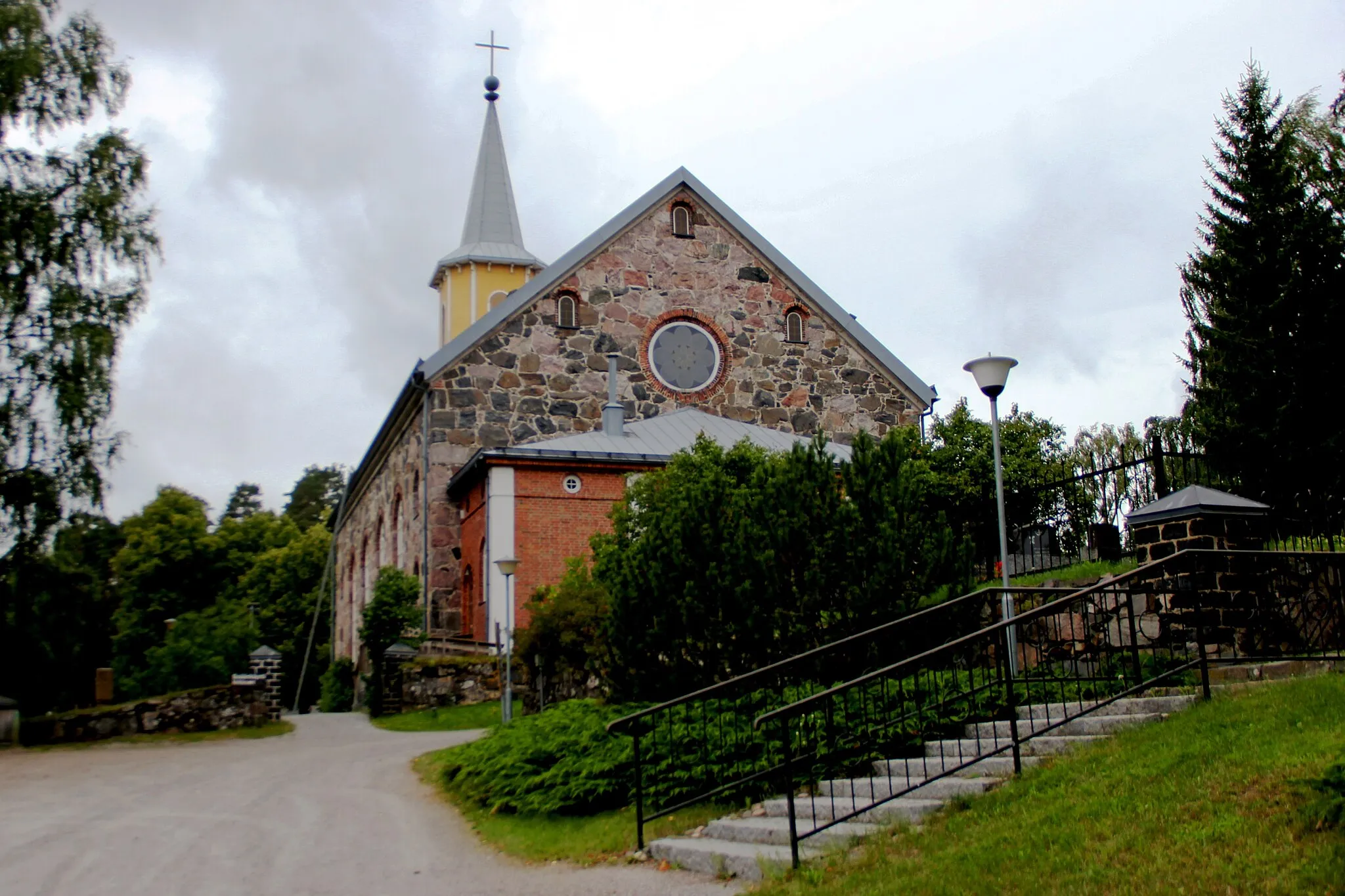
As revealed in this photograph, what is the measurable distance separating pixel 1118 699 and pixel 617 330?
53.6 ft

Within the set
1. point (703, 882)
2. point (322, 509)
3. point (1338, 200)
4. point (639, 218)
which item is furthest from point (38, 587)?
point (322, 509)

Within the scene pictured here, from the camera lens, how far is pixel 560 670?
16.3 metres

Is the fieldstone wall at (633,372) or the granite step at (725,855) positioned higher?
the fieldstone wall at (633,372)

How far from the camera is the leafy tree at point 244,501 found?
7069 centimetres

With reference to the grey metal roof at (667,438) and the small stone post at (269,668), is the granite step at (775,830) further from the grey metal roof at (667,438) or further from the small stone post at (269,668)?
the small stone post at (269,668)

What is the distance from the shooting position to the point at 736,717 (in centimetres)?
936

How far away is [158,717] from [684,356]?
12.1 meters

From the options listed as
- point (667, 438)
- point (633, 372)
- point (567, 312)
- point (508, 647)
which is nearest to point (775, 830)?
point (508, 647)

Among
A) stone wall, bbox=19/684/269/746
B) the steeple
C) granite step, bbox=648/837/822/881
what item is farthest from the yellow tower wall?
granite step, bbox=648/837/822/881

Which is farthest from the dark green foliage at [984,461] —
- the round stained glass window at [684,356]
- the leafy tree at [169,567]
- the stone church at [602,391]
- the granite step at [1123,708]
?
the leafy tree at [169,567]

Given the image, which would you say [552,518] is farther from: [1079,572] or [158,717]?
[1079,572]

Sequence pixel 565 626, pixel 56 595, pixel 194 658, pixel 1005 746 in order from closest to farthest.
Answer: pixel 1005 746
pixel 565 626
pixel 56 595
pixel 194 658

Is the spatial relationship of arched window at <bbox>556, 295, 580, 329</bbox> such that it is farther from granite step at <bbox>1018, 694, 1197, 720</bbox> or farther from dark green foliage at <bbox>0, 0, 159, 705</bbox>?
granite step at <bbox>1018, 694, 1197, 720</bbox>

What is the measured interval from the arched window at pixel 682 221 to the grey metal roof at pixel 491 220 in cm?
1114
